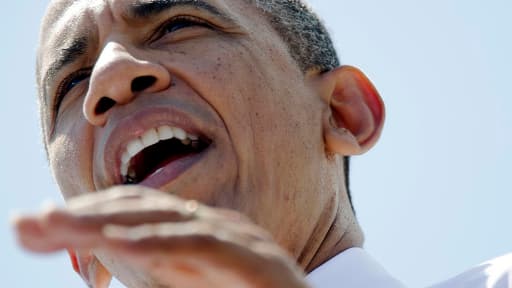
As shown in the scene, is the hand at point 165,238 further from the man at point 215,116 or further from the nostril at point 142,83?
the nostril at point 142,83

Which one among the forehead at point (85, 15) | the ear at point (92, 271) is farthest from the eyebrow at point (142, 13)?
the ear at point (92, 271)

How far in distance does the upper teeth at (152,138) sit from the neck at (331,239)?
0.54m

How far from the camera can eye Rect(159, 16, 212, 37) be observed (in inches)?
107

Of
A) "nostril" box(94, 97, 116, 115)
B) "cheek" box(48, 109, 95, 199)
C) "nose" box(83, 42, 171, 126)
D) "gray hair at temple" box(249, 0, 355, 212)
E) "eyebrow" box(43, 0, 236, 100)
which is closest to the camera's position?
"nose" box(83, 42, 171, 126)

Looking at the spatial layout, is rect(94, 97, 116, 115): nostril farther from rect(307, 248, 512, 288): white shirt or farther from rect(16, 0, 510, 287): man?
rect(307, 248, 512, 288): white shirt

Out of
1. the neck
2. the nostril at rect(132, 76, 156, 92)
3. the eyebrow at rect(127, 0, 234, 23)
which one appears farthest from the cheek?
the neck

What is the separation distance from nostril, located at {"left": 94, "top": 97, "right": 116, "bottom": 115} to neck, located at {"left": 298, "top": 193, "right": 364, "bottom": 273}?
0.75 metres

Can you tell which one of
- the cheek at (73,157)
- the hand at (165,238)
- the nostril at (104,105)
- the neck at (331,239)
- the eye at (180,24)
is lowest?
the neck at (331,239)

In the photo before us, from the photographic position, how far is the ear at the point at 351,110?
9.16 ft

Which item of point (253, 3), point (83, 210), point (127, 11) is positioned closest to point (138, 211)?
point (83, 210)

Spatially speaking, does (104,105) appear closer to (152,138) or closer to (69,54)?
(152,138)

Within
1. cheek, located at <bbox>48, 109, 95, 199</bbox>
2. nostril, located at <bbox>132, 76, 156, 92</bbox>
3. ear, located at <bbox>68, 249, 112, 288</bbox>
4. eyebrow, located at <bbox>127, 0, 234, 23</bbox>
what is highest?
eyebrow, located at <bbox>127, 0, 234, 23</bbox>

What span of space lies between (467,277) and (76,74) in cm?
138

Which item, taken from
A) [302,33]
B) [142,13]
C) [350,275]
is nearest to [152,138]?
[142,13]
